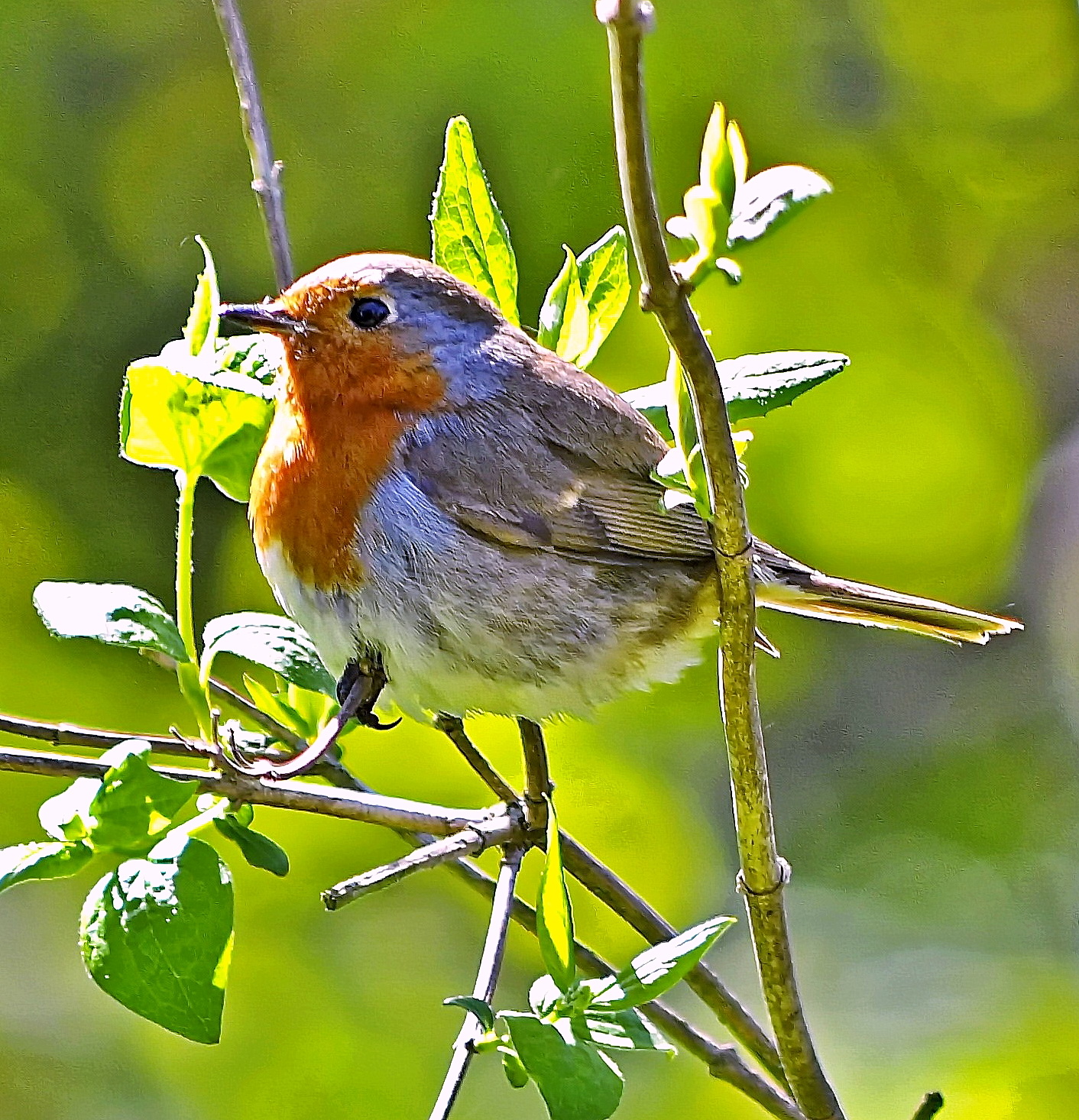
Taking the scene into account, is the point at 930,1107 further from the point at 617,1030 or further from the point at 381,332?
the point at 381,332

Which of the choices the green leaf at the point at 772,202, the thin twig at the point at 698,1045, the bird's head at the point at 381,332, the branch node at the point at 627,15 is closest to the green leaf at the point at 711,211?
the green leaf at the point at 772,202

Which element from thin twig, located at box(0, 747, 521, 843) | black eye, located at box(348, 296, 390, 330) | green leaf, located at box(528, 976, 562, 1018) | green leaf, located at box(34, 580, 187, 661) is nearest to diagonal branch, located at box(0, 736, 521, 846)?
thin twig, located at box(0, 747, 521, 843)

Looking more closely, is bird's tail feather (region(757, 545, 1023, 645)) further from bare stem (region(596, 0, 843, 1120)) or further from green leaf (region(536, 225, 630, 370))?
bare stem (region(596, 0, 843, 1120))

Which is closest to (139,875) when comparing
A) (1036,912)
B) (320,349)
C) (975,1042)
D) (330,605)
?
(330,605)

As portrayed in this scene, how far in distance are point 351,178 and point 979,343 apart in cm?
123

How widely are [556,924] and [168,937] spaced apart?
28 cm

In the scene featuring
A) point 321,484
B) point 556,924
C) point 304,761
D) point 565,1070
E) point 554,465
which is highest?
point 554,465

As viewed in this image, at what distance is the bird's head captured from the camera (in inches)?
73.8

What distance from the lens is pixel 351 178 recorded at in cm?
294

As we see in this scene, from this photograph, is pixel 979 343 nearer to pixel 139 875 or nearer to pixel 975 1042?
pixel 975 1042

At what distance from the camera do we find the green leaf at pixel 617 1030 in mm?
1114

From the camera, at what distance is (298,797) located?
1.21 metres

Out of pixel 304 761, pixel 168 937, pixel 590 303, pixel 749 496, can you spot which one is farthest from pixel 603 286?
pixel 749 496

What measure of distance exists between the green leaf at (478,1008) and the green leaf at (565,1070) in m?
0.01
